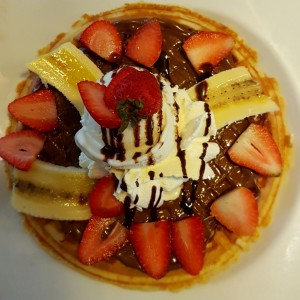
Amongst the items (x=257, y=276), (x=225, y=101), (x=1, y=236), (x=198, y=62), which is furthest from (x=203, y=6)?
(x=1, y=236)

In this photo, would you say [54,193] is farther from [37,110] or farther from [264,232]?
[264,232]

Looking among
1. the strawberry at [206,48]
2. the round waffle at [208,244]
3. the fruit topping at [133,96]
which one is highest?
the fruit topping at [133,96]

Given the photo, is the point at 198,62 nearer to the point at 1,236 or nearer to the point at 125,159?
the point at 125,159

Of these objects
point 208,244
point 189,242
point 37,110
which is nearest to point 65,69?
point 37,110

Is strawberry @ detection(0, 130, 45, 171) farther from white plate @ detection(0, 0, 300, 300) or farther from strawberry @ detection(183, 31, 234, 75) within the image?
strawberry @ detection(183, 31, 234, 75)

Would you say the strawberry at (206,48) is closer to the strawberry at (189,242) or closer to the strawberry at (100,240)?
the strawberry at (189,242)

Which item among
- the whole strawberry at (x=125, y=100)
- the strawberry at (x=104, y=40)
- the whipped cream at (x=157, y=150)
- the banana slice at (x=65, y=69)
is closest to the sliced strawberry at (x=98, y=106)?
the whole strawberry at (x=125, y=100)
